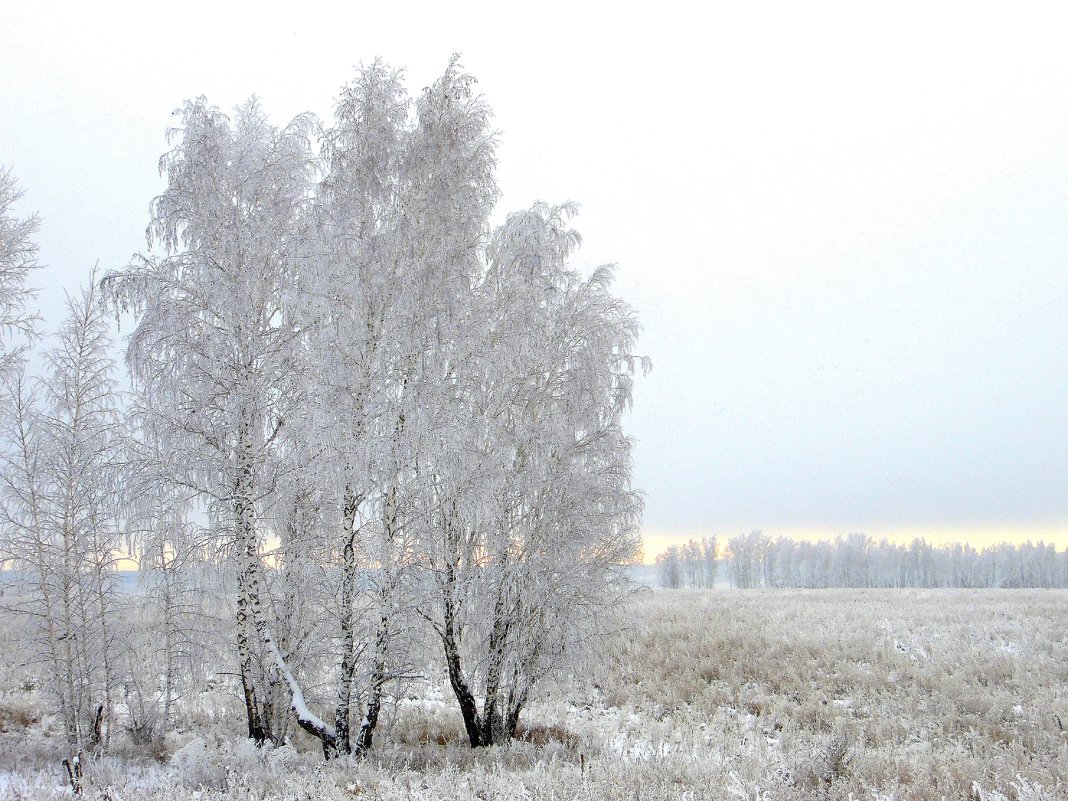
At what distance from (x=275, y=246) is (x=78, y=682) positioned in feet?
29.2

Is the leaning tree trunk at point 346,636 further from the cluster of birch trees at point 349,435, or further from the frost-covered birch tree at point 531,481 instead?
the frost-covered birch tree at point 531,481

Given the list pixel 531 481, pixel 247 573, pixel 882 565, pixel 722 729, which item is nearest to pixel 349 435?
pixel 247 573

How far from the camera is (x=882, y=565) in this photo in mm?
106625

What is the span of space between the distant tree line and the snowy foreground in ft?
278

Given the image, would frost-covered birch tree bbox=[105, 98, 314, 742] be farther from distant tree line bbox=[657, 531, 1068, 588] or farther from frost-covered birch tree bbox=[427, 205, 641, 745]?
distant tree line bbox=[657, 531, 1068, 588]

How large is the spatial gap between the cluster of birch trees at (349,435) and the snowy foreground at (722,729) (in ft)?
4.72

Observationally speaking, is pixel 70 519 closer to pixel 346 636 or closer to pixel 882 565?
pixel 346 636

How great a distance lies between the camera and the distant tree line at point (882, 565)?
102 meters

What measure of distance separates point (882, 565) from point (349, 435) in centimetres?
11966

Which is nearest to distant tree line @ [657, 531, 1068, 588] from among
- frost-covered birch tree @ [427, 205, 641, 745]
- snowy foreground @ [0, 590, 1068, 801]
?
snowy foreground @ [0, 590, 1068, 801]

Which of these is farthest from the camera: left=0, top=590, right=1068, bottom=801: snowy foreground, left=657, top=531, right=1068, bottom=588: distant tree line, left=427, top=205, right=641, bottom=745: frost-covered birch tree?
left=657, top=531, right=1068, bottom=588: distant tree line

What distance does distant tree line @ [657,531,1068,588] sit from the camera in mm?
102250

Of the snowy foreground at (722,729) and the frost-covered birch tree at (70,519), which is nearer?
the snowy foreground at (722,729)

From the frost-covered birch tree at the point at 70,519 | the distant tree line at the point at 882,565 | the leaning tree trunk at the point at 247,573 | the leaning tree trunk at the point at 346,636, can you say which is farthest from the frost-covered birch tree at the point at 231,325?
the distant tree line at the point at 882,565
